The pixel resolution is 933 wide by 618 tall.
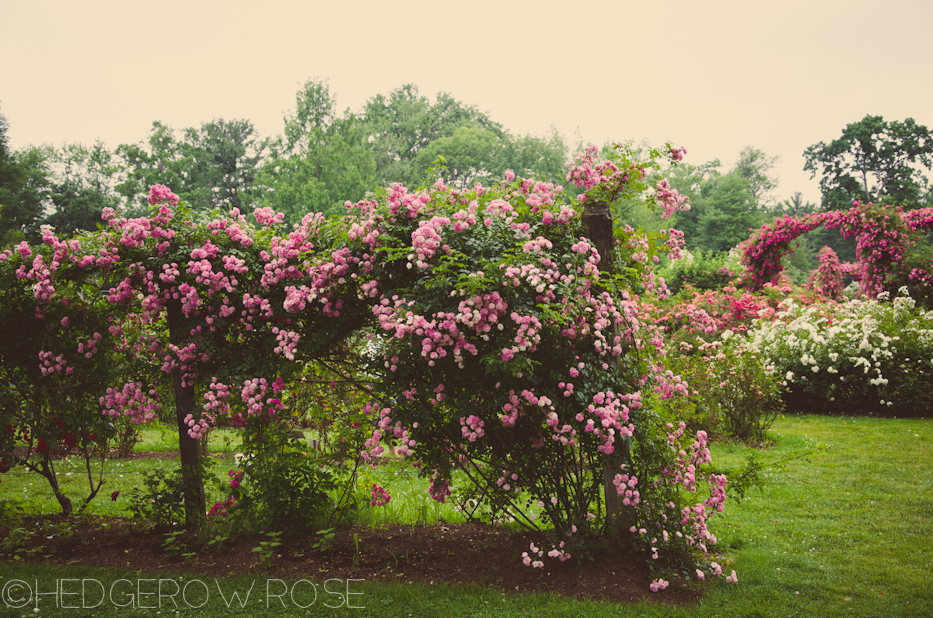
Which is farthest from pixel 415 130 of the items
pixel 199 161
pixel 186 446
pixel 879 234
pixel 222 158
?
pixel 186 446

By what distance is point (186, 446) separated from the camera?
4.11 metres

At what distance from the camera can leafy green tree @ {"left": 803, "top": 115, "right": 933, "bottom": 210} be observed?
3800 centimetres

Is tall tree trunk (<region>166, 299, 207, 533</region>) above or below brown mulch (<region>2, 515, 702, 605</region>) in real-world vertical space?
above

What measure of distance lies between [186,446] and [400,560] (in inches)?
71.4

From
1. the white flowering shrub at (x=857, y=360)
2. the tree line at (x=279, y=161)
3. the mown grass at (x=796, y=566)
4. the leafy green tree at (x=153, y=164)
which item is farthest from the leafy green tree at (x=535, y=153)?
the mown grass at (x=796, y=566)

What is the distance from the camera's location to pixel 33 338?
4391 millimetres

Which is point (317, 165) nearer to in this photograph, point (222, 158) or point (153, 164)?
point (222, 158)

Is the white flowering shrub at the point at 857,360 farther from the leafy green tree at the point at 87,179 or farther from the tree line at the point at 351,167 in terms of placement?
the leafy green tree at the point at 87,179

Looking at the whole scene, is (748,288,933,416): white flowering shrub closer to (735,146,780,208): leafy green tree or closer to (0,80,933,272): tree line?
(0,80,933,272): tree line

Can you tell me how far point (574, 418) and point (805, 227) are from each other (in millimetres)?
13731

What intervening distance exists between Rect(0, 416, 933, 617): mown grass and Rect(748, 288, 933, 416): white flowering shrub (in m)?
3.17

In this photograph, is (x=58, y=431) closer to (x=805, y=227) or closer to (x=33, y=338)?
(x=33, y=338)

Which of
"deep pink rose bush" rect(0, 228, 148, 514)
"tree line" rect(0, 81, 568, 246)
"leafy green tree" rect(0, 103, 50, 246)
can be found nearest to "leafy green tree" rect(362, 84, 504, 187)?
"tree line" rect(0, 81, 568, 246)

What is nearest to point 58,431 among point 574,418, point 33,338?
point 33,338
